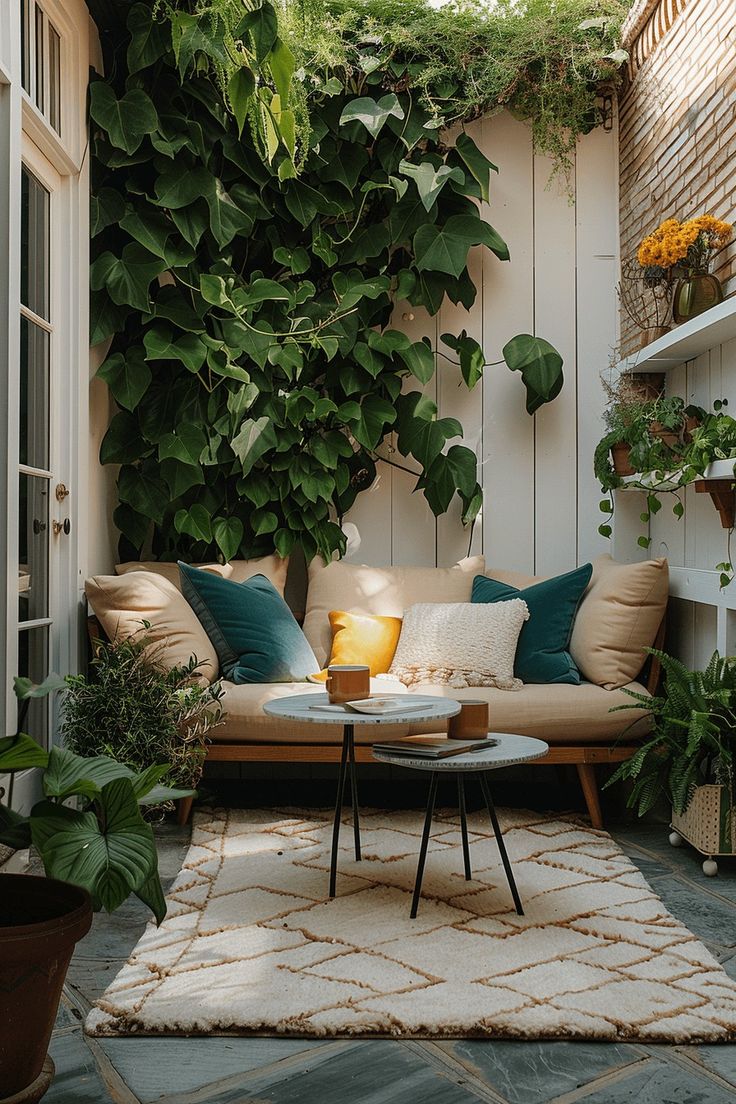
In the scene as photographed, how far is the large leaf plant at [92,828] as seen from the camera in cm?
155

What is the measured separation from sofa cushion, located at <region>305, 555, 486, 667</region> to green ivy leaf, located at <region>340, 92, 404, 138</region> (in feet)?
5.39

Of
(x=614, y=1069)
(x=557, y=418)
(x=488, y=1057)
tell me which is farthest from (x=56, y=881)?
(x=557, y=418)

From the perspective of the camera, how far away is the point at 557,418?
4129 mm

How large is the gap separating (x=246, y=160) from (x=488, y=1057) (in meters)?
3.11

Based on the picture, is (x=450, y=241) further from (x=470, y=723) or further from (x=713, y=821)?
(x=713, y=821)

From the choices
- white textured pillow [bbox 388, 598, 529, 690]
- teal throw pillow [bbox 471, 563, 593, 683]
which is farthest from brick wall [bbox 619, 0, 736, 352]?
white textured pillow [bbox 388, 598, 529, 690]

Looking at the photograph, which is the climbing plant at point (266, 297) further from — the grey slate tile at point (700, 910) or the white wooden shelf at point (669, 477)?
the grey slate tile at point (700, 910)

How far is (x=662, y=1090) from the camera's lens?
1583 millimetres

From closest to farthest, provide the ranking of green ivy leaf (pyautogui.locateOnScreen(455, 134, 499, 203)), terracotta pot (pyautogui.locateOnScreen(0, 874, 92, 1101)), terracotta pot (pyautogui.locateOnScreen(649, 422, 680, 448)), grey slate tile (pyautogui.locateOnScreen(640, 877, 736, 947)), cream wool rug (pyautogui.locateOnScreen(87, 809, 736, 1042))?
terracotta pot (pyautogui.locateOnScreen(0, 874, 92, 1101))
cream wool rug (pyautogui.locateOnScreen(87, 809, 736, 1042))
grey slate tile (pyautogui.locateOnScreen(640, 877, 736, 947))
terracotta pot (pyautogui.locateOnScreen(649, 422, 680, 448))
green ivy leaf (pyautogui.locateOnScreen(455, 134, 499, 203))

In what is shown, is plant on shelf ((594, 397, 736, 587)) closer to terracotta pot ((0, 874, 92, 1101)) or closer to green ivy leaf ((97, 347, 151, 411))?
green ivy leaf ((97, 347, 151, 411))

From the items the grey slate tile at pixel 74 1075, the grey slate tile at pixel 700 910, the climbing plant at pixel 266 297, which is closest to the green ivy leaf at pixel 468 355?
the climbing plant at pixel 266 297

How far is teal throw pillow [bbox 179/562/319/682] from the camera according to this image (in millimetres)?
3346

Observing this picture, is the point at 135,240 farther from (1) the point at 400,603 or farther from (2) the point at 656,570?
(2) the point at 656,570

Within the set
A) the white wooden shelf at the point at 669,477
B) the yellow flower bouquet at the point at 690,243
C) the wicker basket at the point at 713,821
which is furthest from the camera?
the yellow flower bouquet at the point at 690,243
